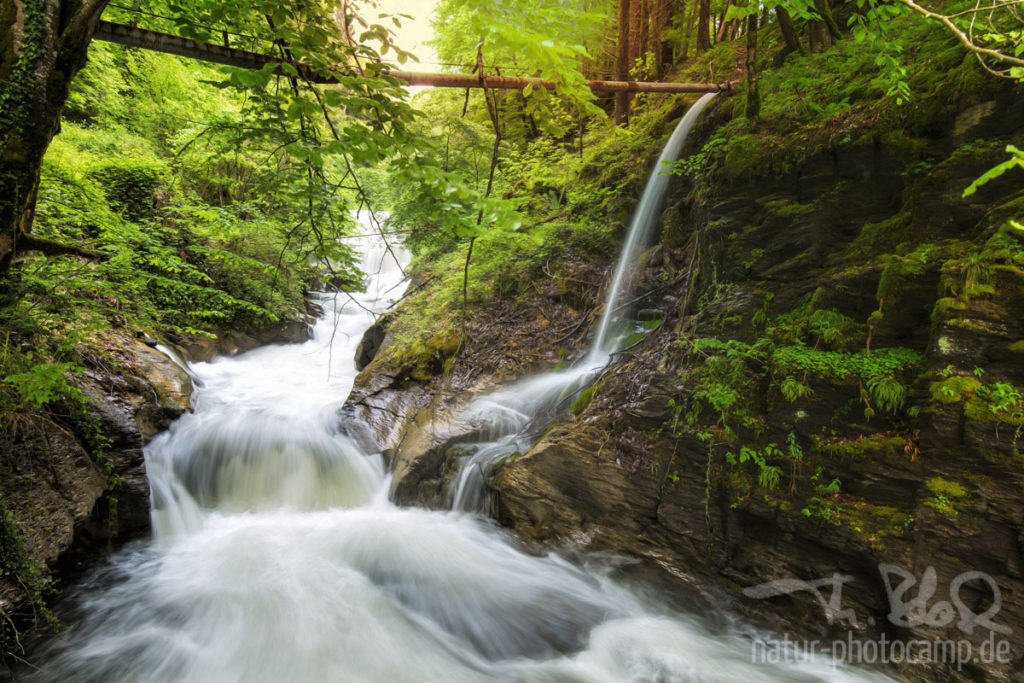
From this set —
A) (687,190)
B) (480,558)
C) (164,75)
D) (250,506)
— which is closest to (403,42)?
(480,558)

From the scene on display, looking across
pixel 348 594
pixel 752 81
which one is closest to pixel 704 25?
pixel 752 81

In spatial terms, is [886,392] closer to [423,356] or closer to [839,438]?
[839,438]

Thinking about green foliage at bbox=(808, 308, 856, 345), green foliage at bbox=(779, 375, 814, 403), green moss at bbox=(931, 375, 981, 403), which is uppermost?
green foliage at bbox=(808, 308, 856, 345)

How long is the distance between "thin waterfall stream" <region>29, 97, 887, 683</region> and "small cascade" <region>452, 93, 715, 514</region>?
36mm

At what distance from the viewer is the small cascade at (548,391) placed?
5547 millimetres

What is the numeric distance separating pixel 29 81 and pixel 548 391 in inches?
223

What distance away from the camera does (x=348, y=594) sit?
436 cm

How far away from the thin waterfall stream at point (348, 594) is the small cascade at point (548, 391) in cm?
4

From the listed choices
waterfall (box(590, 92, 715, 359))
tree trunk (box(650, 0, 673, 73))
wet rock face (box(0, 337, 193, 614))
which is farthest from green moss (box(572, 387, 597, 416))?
tree trunk (box(650, 0, 673, 73))

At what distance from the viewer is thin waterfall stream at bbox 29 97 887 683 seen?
11.4 ft

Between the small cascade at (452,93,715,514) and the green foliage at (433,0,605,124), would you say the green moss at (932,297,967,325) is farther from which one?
the small cascade at (452,93,715,514)

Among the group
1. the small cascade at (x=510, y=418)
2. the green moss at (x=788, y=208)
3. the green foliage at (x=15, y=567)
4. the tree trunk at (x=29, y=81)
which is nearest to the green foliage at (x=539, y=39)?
the tree trunk at (x=29, y=81)

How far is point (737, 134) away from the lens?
5.09 m

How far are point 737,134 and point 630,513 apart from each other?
4.51m
